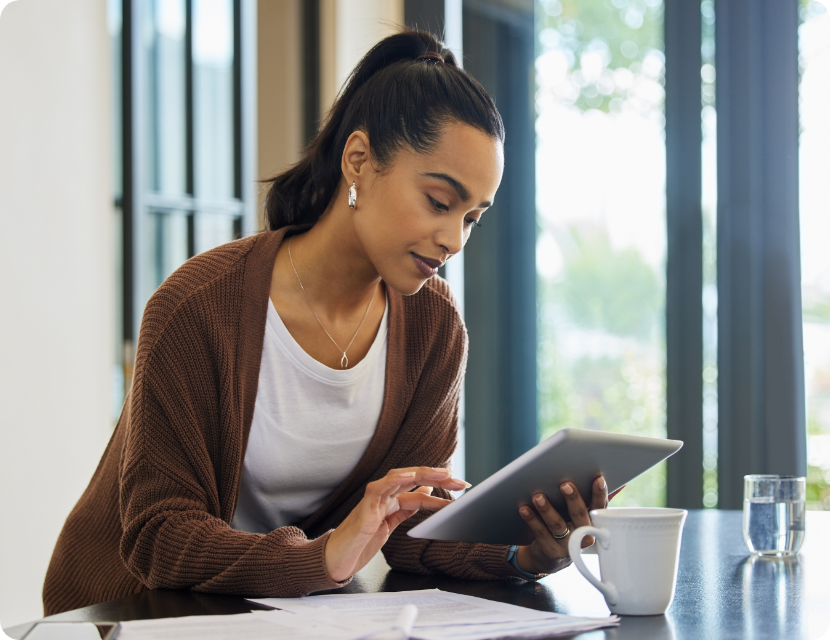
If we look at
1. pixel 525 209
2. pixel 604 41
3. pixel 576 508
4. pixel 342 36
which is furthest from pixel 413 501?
pixel 342 36

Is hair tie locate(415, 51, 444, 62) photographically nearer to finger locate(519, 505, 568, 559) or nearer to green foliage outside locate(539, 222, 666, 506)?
finger locate(519, 505, 568, 559)

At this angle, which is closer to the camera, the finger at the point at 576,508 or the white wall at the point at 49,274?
the finger at the point at 576,508

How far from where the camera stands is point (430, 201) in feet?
3.90

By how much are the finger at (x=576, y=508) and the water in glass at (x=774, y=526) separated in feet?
1.05

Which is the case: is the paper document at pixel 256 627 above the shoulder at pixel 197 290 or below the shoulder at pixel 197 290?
below

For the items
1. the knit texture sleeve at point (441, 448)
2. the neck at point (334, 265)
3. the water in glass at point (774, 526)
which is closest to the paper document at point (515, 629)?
the knit texture sleeve at point (441, 448)

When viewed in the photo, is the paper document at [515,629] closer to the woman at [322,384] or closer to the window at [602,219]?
the woman at [322,384]

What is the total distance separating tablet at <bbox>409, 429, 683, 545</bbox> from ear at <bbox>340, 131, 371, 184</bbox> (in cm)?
55

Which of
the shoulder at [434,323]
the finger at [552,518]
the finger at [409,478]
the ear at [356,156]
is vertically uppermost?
the ear at [356,156]

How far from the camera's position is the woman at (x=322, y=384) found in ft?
3.22

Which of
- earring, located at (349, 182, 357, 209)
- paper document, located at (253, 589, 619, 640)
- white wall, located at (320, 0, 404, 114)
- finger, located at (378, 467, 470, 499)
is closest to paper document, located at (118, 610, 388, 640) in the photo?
paper document, located at (253, 589, 619, 640)

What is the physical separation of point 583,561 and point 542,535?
0.44 feet

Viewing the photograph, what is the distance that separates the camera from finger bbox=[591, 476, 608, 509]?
955mm

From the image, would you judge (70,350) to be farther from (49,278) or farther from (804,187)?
(804,187)
